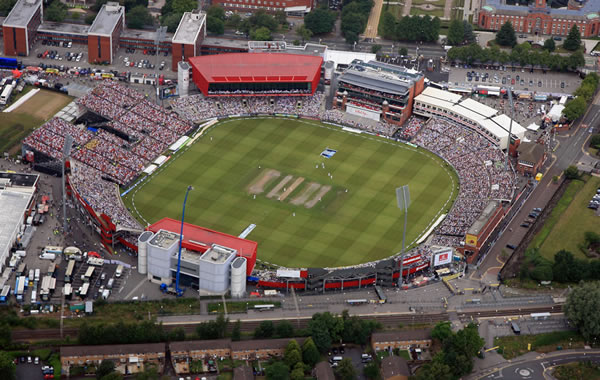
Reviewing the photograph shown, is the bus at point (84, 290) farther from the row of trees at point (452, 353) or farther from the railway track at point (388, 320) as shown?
the row of trees at point (452, 353)

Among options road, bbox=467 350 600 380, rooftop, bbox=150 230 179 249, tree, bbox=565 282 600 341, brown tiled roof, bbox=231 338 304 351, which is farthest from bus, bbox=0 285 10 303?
tree, bbox=565 282 600 341

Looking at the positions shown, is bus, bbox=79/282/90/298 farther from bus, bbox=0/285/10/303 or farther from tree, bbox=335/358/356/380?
tree, bbox=335/358/356/380

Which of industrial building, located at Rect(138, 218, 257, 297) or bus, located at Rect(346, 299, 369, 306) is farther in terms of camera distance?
bus, located at Rect(346, 299, 369, 306)

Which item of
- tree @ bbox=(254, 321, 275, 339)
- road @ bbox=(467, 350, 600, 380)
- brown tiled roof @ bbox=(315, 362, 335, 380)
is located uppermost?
tree @ bbox=(254, 321, 275, 339)

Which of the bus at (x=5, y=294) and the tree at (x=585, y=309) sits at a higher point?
the tree at (x=585, y=309)

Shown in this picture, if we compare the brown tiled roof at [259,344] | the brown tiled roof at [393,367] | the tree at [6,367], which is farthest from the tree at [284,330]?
the tree at [6,367]

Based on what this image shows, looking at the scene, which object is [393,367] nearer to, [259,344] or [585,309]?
[259,344]

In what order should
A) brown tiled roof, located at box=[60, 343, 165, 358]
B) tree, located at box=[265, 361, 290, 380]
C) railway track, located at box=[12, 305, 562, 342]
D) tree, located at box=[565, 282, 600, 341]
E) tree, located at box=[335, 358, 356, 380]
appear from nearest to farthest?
tree, located at box=[265, 361, 290, 380] < tree, located at box=[335, 358, 356, 380] < brown tiled roof, located at box=[60, 343, 165, 358] < railway track, located at box=[12, 305, 562, 342] < tree, located at box=[565, 282, 600, 341]

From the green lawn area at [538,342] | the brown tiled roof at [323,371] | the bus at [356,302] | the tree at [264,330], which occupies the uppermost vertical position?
the bus at [356,302]

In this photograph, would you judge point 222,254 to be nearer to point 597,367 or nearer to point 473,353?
point 473,353
